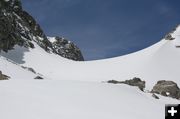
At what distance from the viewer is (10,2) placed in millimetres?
88438

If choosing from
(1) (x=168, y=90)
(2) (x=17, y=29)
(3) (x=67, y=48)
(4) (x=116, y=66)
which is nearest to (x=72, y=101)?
(1) (x=168, y=90)

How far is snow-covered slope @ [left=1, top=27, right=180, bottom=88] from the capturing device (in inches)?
2366

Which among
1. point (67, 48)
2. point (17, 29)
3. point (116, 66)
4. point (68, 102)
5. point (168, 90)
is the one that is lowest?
point (68, 102)

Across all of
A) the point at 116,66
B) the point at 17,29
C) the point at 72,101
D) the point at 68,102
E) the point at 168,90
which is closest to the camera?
the point at 68,102

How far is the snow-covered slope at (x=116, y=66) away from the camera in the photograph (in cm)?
6009

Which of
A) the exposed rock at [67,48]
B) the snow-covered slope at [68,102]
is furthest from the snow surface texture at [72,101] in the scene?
the exposed rock at [67,48]

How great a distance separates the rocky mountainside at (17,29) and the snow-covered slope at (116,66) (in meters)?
1.88

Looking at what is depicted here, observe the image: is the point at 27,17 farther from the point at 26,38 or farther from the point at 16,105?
the point at 16,105

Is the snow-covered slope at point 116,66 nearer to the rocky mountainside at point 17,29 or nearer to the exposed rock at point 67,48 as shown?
the rocky mountainside at point 17,29

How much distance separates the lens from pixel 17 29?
258ft

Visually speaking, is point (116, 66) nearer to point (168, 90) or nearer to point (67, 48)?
point (168, 90)

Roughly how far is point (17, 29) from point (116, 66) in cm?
2354

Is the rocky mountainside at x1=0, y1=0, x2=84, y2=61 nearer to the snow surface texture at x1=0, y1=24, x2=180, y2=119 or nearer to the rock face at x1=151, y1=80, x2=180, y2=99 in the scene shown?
the rock face at x1=151, y1=80, x2=180, y2=99

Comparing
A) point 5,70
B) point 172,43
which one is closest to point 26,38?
point 172,43
